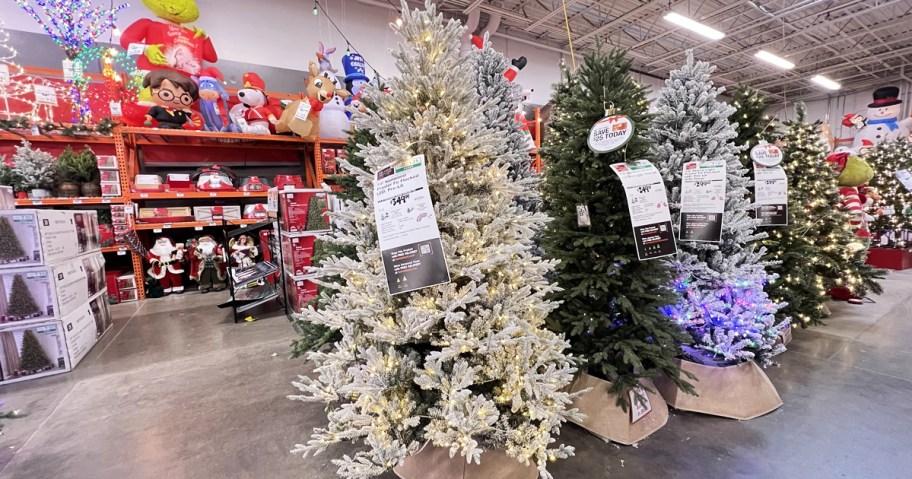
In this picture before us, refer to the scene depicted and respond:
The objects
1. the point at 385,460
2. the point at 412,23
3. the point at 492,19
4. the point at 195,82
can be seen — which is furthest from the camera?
the point at 492,19

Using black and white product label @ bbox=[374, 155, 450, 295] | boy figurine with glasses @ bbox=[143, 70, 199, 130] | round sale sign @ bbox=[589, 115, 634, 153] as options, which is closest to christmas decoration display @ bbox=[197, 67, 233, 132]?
boy figurine with glasses @ bbox=[143, 70, 199, 130]

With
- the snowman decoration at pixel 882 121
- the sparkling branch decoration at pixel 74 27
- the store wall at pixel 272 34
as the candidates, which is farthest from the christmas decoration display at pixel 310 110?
the snowman decoration at pixel 882 121

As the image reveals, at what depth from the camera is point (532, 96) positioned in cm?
895

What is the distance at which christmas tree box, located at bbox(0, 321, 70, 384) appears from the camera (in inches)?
93.1

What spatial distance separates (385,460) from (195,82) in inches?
219

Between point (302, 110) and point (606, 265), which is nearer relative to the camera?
point (606, 265)

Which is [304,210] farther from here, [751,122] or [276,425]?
[751,122]

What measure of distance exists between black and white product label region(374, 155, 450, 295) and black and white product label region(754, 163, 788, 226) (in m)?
2.11

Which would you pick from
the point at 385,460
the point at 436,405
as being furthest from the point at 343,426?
the point at 436,405

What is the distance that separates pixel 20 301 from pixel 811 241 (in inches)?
226

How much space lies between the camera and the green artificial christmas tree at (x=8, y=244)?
231 cm

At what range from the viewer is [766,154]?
2154mm

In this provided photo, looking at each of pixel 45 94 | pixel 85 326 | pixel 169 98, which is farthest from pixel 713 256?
pixel 45 94

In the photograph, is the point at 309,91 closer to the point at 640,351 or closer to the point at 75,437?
the point at 75,437
